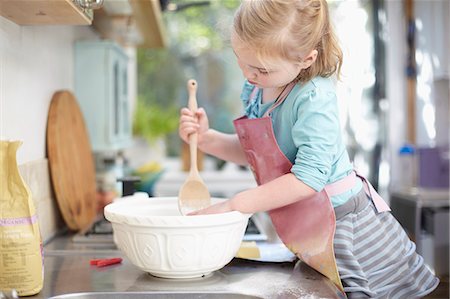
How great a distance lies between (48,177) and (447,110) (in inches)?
110

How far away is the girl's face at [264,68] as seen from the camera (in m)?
1.19

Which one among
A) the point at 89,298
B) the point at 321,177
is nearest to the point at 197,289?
the point at 89,298

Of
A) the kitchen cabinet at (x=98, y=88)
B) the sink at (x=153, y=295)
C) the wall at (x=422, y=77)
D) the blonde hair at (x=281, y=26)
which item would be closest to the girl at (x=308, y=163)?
the blonde hair at (x=281, y=26)

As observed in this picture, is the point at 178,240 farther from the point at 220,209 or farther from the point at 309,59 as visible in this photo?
the point at 309,59

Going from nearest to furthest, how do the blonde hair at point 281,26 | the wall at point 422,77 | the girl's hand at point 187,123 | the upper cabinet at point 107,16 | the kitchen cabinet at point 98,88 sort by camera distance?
the blonde hair at point 281,26 < the upper cabinet at point 107,16 < the girl's hand at point 187,123 < the kitchen cabinet at point 98,88 < the wall at point 422,77

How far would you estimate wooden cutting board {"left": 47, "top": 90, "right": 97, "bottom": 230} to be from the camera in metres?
1.74

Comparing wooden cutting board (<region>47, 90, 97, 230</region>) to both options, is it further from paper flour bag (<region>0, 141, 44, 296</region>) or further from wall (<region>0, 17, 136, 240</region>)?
paper flour bag (<region>0, 141, 44, 296</region>)

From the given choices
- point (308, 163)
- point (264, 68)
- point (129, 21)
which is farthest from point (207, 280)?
point (129, 21)

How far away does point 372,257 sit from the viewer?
1275 mm

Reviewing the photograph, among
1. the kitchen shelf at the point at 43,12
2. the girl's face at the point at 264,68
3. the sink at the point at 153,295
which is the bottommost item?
the sink at the point at 153,295

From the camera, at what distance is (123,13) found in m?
2.35

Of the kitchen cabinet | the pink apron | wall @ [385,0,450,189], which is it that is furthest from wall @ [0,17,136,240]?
wall @ [385,0,450,189]

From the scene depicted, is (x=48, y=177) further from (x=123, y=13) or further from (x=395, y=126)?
(x=395, y=126)

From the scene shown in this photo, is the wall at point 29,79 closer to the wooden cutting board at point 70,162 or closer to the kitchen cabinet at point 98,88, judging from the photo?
the wooden cutting board at point 70,162
